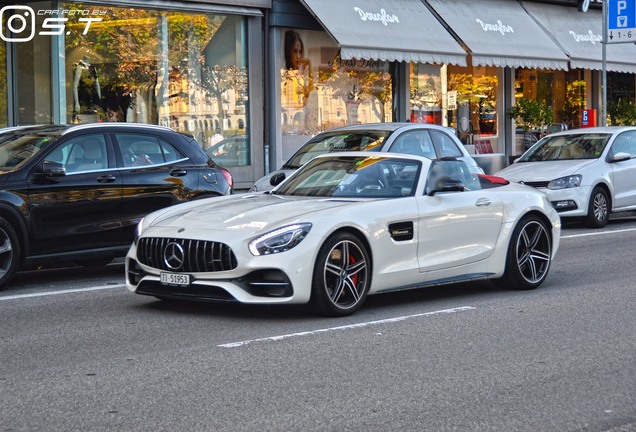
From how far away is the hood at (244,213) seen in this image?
8.93 metres

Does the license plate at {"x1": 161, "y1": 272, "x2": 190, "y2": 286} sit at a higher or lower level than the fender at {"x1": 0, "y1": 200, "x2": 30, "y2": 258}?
lower

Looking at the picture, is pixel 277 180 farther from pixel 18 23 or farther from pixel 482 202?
pixel 18 23

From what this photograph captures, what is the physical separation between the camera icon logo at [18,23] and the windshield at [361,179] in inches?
424

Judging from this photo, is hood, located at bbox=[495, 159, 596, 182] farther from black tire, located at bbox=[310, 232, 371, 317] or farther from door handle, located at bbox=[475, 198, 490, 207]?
black tire, located at bbox=[310, 232, 371, 317]

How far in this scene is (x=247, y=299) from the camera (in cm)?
873

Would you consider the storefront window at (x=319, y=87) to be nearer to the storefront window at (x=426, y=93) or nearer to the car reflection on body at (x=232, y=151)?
the car reflection on body at (x=232, y=151)

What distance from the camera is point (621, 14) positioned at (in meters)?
27.0

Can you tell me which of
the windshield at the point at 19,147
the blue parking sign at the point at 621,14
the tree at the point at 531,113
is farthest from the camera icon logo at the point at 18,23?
the tree at the point at 531,113

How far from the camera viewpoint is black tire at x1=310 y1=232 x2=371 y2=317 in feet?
29.1

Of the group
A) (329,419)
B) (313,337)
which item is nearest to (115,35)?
(313,337)

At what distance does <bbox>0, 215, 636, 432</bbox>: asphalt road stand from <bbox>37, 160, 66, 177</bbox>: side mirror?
1217 mm

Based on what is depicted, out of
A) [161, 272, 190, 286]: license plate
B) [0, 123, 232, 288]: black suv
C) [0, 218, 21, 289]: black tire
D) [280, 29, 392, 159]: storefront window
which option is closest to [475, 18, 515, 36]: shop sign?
[280, 29, 392, 159]: storefront window

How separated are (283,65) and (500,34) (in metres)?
6.49

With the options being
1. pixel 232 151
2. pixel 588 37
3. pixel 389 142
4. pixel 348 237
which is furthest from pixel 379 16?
pixel 348 237
